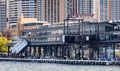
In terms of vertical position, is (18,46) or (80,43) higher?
(80,43)

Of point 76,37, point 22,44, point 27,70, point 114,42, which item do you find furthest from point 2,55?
point 27,70

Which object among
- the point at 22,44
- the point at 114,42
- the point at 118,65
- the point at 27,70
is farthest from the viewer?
the point at 22,44

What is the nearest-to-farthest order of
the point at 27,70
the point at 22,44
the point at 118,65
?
the point at 27,70 → the point at 118,65 → the point at 22,44

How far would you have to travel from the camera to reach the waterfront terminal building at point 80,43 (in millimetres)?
165375

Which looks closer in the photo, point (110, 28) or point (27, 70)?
point (27, 70)

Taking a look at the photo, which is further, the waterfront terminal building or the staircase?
the staircase

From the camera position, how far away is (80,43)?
16825 centimetres

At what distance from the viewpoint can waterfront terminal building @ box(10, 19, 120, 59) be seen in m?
165

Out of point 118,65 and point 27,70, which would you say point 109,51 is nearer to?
point 118,65

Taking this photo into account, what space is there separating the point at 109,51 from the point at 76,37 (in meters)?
10.3

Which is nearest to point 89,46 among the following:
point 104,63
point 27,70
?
point 104,63

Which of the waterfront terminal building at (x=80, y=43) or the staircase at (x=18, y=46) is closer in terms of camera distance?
the waterfront terminal building at (x=80, y=43)

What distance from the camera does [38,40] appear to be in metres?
196

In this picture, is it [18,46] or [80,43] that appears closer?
[80,43]
